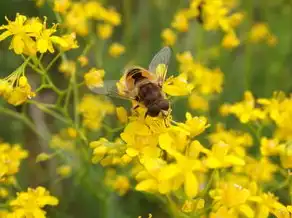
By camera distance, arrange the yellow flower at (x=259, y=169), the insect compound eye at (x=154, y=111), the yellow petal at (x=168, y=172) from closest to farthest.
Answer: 1. the yellow petal at (x=168, y=172)
2. the insect compound eye at (x=154, y=111)
3. the yellow flower at (x=259, y=169)

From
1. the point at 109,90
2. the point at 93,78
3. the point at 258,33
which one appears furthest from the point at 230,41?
the point at 109,90

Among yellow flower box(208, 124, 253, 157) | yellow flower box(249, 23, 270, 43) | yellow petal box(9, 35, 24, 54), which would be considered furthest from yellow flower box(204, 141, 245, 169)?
yellow flower box(249, 23, 270, 43)

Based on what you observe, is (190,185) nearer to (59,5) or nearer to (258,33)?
(59,5)

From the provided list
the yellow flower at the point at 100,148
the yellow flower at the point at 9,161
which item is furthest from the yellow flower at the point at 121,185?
the yellow flower at the point at 100,148

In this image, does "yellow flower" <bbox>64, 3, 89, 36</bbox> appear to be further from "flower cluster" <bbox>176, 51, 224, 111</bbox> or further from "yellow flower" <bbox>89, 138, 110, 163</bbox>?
"yellow flower" <bbox>89, 138, 110, 163</bbox>

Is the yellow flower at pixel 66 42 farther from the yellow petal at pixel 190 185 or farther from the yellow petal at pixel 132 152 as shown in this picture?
the yellow petal at pixel 190 185

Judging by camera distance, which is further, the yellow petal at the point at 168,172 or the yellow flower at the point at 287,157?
the yellow flower at the point at 287,157
